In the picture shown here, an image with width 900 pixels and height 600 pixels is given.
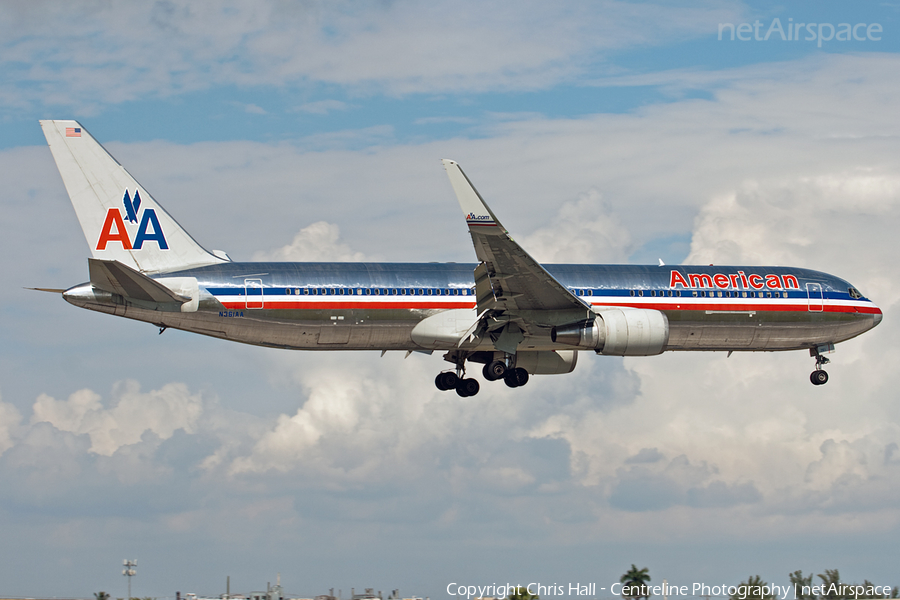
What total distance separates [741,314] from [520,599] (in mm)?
30479

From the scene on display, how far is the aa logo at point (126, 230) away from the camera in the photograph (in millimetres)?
40750

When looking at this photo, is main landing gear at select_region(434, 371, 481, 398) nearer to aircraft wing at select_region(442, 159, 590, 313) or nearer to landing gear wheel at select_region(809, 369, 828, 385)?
aircraft wing at select_region(442, 159, 590, 313)

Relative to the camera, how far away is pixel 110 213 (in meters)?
40.9

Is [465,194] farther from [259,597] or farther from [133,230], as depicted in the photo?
[259,597]

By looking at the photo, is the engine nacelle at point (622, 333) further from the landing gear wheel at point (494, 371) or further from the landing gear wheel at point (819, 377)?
the landing gear wheel at point (819, 377)

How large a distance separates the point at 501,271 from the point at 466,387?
9927 mm

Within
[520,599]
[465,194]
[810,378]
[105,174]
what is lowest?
[520,599]

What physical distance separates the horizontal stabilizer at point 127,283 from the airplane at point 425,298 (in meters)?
0.06

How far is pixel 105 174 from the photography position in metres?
41.0

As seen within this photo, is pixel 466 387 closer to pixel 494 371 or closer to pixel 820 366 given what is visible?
Result: pixel 494 371

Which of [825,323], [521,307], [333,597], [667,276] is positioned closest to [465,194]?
[521,307]

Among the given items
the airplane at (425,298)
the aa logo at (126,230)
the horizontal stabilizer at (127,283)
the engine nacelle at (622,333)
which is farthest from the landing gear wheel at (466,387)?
the aa logo at (126,230)

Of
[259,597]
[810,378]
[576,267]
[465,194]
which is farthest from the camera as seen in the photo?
[259,597]

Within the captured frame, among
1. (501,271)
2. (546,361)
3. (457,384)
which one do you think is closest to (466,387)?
(457,384)
